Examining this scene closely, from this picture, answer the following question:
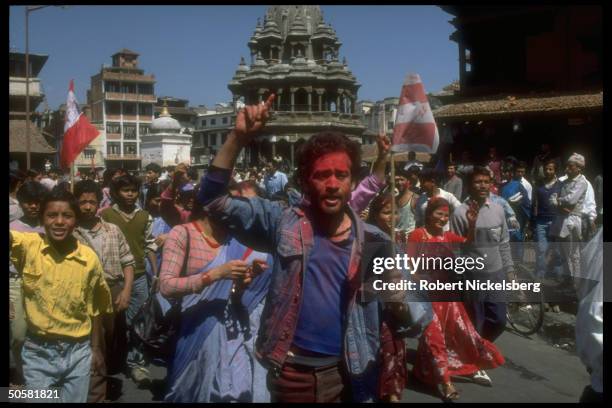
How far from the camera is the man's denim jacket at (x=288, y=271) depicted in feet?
9.19

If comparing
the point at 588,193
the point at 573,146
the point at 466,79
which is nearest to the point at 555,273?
the point at 588,193

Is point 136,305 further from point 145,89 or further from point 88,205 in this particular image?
→ point 145,89

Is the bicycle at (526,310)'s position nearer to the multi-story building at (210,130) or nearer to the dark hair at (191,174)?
the dark hair at (191,174)

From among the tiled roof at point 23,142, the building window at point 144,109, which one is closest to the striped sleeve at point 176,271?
the tiled roof at point 23,142

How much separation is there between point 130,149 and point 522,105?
57.8 metres

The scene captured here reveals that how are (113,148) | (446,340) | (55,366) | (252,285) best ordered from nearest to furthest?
(55,366) < (252,285) < (446,340) < (113,148)

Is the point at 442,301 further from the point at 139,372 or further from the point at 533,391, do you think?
the point at 139,372

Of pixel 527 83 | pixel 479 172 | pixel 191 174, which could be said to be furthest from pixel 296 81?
pixel 479 172

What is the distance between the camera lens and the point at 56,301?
12.0ft

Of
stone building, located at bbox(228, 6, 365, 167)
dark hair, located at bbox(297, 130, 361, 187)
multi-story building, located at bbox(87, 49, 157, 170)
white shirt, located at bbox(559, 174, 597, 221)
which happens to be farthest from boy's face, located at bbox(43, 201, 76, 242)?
multi-story building, located at bbox(87, 49, 157, 170)

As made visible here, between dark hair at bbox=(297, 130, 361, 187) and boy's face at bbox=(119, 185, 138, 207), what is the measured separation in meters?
3.05

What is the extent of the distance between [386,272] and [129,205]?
11.0 ft

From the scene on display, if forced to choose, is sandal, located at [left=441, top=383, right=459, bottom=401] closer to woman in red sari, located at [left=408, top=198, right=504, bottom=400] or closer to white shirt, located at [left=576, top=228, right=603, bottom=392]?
woman in red sari, located at [left=408, top=198, right=504, bottom=400]

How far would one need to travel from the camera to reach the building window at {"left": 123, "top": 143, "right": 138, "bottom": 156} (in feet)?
225
